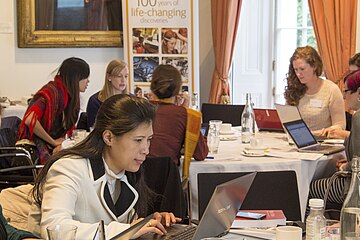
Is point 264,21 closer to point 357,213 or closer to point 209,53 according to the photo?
point 209,53

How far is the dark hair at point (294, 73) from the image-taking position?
191 inches

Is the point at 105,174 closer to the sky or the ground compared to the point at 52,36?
closer to the ground

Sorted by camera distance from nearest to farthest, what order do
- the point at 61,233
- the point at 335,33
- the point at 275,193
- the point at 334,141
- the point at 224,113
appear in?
the point at 61,233 → the point at 275,193 → the point at 334,141 → the point at 224,113 → the point at 335,33

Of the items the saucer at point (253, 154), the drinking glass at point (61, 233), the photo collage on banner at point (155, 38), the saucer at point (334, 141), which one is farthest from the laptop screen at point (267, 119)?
the drinking glass at point (61, 233)

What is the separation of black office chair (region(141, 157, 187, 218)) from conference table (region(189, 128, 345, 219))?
0.33 m

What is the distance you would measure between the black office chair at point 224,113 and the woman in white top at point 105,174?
3.03 meters

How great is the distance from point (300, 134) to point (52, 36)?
11.6 ft

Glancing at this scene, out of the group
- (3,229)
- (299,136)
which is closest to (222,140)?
(299,136)

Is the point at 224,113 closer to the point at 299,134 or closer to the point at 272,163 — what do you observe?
the point at 299,134

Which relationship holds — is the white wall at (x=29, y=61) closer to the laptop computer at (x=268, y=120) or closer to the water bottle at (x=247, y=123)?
the laptop computer at (x=268, y=120)

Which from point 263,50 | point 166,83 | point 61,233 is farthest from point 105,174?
point 263,50

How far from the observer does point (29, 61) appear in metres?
6.77

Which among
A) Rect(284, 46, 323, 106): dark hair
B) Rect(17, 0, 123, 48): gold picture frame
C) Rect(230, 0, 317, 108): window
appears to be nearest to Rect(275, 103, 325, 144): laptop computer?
Rect(284, 46, 323, 106): dark hair

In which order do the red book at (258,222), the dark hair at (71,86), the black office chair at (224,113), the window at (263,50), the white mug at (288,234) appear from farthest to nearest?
the window at (263,50) < the black office chair at (224,113) < the dark hair at (71,86) < the red book at (258,222) < the white mug at (288,234)
